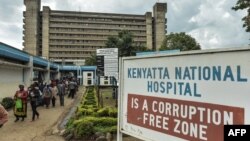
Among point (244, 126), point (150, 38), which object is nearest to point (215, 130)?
point (244, 126)

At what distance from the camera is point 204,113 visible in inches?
135

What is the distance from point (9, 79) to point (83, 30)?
107m

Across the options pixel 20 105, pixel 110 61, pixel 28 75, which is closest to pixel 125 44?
pixel 28 75

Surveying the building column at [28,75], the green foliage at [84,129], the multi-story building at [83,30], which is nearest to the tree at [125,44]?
the building column at [28,75]

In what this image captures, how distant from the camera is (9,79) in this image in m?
24.7

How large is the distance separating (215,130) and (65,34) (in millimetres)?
129028

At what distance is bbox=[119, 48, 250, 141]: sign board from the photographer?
10.2 feet

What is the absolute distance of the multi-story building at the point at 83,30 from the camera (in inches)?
4921

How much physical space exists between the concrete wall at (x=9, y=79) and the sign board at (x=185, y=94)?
19.0m

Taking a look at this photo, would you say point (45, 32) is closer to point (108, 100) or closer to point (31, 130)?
point (108, 100)

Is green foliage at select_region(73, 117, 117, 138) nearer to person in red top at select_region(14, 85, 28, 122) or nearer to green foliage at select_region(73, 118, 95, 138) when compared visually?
green foliage at select_region(73, 118, 95, 138)

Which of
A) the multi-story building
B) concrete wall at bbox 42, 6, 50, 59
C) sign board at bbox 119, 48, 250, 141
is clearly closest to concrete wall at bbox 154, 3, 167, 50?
the multi-story building

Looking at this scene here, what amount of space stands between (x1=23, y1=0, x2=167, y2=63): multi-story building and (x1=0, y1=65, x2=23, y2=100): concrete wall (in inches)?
3733

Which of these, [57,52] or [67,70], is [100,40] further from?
[67,70]
